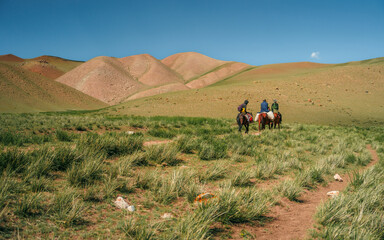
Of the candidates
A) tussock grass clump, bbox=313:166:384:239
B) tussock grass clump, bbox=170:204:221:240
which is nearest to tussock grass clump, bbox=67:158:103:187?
tussock grass clump, bbox=170:204:221:240

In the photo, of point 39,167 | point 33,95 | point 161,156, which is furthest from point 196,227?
point 33,95

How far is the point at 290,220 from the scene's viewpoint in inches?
183

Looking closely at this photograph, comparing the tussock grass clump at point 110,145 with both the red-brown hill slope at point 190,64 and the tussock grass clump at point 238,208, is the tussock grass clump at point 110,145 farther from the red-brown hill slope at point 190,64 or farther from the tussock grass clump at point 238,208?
the red-brown hill slope at point 190,64

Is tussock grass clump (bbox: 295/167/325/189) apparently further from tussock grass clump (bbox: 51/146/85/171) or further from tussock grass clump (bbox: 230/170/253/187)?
tussock grass clump (bbox: 51/146/85/171)

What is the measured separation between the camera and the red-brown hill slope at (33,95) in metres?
47.7

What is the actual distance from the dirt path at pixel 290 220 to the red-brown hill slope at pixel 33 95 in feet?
164

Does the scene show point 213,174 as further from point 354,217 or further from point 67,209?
point 67,209

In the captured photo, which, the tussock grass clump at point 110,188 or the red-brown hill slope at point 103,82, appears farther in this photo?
the red-brown hill slope at point 103,82

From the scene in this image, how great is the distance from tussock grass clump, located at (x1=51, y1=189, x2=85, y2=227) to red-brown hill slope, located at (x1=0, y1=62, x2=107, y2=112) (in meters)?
48.1

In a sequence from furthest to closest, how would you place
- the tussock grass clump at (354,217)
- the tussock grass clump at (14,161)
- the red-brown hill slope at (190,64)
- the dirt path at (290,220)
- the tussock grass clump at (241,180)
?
the red-brown hill slope at (190,64) → the tussock grass clump at (241,180) → the tussock grass clump at (14,161) → the dirt path at (290,220) → the tussock grass clump at (354,217)

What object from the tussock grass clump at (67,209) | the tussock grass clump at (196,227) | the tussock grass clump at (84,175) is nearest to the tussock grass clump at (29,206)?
the tussock grass clump at (67,209)

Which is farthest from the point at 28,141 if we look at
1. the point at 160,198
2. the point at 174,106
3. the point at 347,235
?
the point at 174,106

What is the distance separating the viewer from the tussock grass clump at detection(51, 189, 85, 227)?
12.0ft

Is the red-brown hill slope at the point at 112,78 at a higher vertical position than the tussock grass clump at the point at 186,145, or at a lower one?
higher
